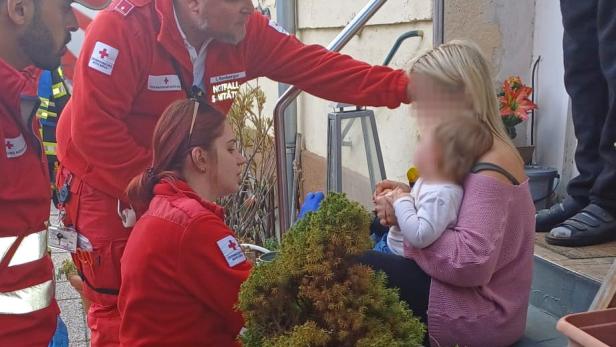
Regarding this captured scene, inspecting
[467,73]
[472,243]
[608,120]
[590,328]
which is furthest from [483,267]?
[608,120]

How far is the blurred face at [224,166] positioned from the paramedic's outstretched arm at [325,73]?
0.42 meters

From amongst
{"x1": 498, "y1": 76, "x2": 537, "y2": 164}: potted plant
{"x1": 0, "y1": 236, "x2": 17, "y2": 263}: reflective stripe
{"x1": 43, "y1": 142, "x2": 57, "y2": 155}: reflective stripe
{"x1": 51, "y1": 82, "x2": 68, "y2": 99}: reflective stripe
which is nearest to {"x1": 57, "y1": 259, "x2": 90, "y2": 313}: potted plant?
{"x1": 0, "y1": 236, "x2": 17, "y2": 263}: reflective stripe

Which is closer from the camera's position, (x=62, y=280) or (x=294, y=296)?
(x=294, y=296)

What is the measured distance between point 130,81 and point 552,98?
220cm

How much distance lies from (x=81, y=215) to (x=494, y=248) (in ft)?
4.42

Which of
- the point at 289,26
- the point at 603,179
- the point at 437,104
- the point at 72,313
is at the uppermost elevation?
the point at 289,26

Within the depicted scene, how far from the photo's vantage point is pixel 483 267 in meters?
1.88

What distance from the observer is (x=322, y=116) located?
4.79 metres

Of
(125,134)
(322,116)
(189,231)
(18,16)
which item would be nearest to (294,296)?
(189,231)

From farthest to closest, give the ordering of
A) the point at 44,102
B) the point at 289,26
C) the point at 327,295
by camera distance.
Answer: the point at 289,26 → the point at 44,102 → the point at 327,295

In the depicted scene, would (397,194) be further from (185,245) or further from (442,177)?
(185,245)

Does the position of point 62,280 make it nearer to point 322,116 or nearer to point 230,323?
point 322,116

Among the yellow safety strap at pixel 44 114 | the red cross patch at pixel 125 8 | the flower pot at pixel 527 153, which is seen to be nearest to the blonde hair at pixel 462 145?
the red cross patch at pixel 125 8

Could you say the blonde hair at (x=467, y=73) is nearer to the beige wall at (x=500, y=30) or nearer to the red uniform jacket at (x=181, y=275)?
the red uniform jacket at (x=181, y=275)
